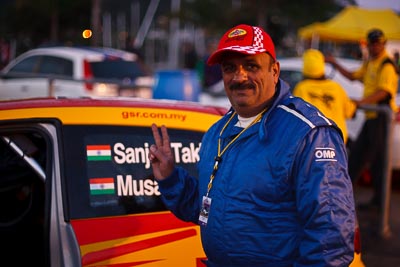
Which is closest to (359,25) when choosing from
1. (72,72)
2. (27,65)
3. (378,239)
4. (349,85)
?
(349,85)

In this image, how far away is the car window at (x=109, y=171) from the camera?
3186 mm

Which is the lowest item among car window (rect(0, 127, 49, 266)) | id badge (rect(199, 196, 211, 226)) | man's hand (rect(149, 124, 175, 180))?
car window (rect(0, 127, 49, 266))

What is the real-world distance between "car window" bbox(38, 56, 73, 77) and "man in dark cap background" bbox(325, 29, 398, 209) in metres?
7.21

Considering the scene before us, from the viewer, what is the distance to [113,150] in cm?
335

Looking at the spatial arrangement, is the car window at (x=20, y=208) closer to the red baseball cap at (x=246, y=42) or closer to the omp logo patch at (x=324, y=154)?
the red baseball cap at (x=246, y=42)

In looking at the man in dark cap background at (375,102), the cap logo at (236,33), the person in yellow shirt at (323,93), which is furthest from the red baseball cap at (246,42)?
the man in dark cap background at (375,102)

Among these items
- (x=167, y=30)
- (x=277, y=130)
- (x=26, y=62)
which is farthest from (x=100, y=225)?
(x=167, y=30)

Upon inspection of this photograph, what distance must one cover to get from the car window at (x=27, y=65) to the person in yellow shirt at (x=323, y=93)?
26.4ft

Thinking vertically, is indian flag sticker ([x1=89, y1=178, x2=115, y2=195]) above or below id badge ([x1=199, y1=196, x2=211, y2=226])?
below

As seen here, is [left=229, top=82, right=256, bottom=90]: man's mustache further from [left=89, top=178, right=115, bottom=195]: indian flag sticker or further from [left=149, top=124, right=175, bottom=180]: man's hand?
[left=89, top=178, right=115, bottom=195]: indian flag sticker

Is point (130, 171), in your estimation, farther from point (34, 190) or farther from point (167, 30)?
point (167, 30)

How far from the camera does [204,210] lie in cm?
255

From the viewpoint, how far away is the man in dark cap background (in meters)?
6.78

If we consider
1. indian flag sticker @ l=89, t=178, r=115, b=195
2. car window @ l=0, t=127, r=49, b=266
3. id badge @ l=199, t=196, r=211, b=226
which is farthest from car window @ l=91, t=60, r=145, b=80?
id badge @ l=199, t=196, r=211, b=226
